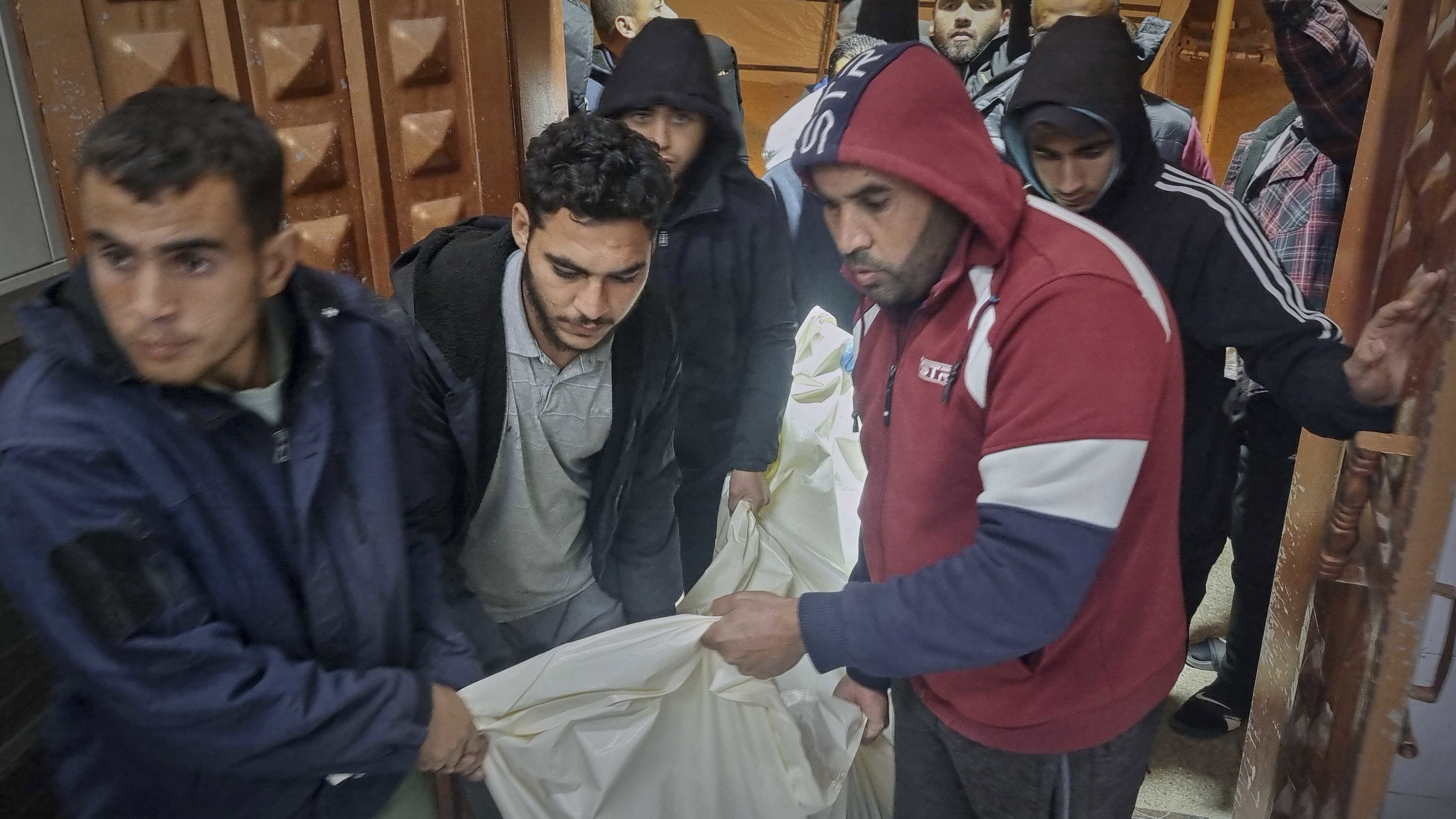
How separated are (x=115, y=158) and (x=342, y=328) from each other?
338 mm

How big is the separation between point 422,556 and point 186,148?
632mm

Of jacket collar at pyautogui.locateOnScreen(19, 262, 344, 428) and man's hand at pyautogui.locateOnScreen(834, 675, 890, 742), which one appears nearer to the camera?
jacket collar at pyautogui.locateOnScreen(19, 262, 344, 428)

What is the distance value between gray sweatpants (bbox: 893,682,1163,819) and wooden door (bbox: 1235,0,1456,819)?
35 centimetres

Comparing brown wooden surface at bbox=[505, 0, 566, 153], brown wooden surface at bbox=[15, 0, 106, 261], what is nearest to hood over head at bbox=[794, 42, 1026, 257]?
brown wooden surface at bbox=[505, 0, 566, 153]

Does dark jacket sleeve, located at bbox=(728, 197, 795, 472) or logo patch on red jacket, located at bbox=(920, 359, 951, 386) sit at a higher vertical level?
logo patch on red jacket, located at bbox=(920, 359, 951, 386)

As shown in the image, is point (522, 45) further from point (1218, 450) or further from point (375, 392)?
point (1218, 450)

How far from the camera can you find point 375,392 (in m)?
1.19

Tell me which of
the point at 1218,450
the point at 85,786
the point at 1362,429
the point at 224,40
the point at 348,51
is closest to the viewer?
the point at 85,786

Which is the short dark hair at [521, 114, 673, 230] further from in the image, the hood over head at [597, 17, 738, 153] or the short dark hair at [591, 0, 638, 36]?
the short dark hair at [591, 0, 638, 36]

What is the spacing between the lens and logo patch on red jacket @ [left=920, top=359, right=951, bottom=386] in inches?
45.2

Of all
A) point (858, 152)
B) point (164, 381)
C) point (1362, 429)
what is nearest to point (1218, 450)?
point (1362, 429)

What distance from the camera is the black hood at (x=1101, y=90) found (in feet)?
5.63

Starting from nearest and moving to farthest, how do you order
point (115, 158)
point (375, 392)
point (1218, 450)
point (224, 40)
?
point (115, 158) → point (375, 392) → point (1218, 450) → point (224, 40)

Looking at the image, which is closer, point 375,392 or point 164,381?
point 164,381
